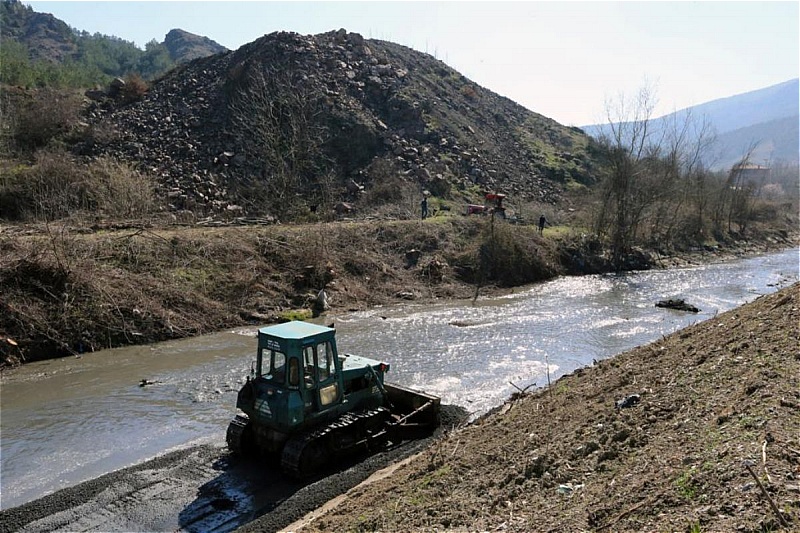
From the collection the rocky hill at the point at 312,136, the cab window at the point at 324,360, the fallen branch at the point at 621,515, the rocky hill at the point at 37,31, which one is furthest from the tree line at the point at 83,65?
the fallen branch at the point at 621,515

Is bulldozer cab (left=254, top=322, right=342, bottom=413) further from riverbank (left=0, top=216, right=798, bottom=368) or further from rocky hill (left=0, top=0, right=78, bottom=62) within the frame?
rocky hill (left=0, top=0, right=78, bottom=62)

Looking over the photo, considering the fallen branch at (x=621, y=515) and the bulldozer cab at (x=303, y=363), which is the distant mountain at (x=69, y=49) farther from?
the fallen branch at (x=621, y=515)

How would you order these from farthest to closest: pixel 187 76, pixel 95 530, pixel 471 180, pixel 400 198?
1. pixel 187 76
2. pixel 471 180
3. pixel 400 198
4. pixel 95 530

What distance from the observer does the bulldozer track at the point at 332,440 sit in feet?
32.8

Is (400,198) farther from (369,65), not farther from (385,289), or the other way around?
(369,65)

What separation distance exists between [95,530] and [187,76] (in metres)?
45.8

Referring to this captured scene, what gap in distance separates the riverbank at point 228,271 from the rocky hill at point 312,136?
6.38m

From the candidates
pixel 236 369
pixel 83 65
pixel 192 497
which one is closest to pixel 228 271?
pixel 236 369

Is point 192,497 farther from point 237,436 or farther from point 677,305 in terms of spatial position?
point 677,305

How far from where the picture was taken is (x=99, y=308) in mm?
19344

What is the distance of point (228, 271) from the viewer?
23.9 meters

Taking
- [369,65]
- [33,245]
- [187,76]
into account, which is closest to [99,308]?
[33,245]

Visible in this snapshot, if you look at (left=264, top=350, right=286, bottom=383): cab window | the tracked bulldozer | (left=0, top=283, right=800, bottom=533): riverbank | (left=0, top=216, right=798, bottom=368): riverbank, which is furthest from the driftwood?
(left=264, top=350, right=286, bottom=383): cab window

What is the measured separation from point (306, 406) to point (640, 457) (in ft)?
19.4
